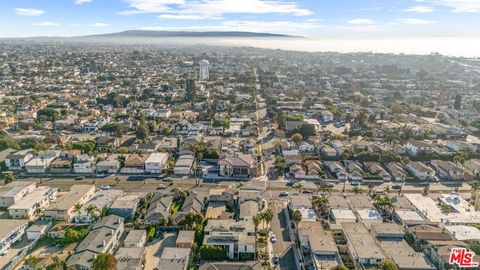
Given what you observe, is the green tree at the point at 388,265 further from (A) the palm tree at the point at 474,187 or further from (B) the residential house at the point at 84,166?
(B) the residential house at the point at 84,166

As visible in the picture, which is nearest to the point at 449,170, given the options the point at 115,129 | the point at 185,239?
the point at 185,239

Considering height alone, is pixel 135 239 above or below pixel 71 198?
below

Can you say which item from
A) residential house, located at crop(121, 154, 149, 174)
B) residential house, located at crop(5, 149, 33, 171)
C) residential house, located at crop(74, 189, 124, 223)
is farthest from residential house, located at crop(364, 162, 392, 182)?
residential house, located at crop(5, 149, 33, 171)

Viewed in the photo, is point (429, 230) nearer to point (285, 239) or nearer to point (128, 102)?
point (285, 239)

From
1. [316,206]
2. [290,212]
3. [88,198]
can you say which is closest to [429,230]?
[316,206]

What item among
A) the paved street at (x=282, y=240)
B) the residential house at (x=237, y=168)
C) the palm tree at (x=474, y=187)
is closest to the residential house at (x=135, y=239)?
the paved street at (x=282, y=240)

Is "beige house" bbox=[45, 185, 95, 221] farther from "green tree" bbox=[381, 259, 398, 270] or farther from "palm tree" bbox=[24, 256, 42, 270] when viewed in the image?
"green tree" bbox=[381, 259, 398, 270]

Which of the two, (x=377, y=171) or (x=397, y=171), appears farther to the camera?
(x=377, y=171)

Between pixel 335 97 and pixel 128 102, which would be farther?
pixel 335 97

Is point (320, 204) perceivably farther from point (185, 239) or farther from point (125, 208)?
point (125, 208)
